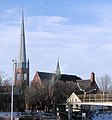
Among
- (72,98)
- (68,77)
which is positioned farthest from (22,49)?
(72,98)

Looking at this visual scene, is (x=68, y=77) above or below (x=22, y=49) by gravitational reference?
below

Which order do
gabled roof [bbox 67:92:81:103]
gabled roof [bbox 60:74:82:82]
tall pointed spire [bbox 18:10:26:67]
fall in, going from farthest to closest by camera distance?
1. tall pointed spire [bbox 18:10:26:67]
2. gabled roof [bbox 60:74:82:82]
3. gabled roof [bbox 67:92:81:103]

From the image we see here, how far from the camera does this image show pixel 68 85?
118438mm

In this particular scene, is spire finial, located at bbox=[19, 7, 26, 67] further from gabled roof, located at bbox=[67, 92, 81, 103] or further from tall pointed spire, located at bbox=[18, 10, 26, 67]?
gabled roof, located at bbox=[67, 92, 81, 103]

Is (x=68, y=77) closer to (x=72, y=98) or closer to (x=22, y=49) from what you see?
(x=22, y=49)

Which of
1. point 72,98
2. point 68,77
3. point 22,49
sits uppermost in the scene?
point 22,49

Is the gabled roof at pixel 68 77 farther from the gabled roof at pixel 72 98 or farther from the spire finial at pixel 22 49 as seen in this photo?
the gabled roof at pixel 72 98

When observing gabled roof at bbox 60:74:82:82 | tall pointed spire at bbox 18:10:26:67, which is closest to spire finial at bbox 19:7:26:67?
tall pointed spire at bbox 18:10:26:67

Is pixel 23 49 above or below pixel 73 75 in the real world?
above

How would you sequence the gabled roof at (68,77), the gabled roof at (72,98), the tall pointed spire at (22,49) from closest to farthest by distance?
the gabled roof at (72,98)
the gabled roof at (68,77)
the tall pointed spire at (22,49)

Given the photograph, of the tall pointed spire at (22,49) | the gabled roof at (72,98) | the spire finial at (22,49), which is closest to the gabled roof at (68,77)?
the spire finial at (22,49)

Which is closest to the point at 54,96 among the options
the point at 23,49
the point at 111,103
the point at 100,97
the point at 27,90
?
the point at 27,90

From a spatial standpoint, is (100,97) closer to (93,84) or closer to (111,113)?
(111,113)

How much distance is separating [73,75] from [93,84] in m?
15.7
